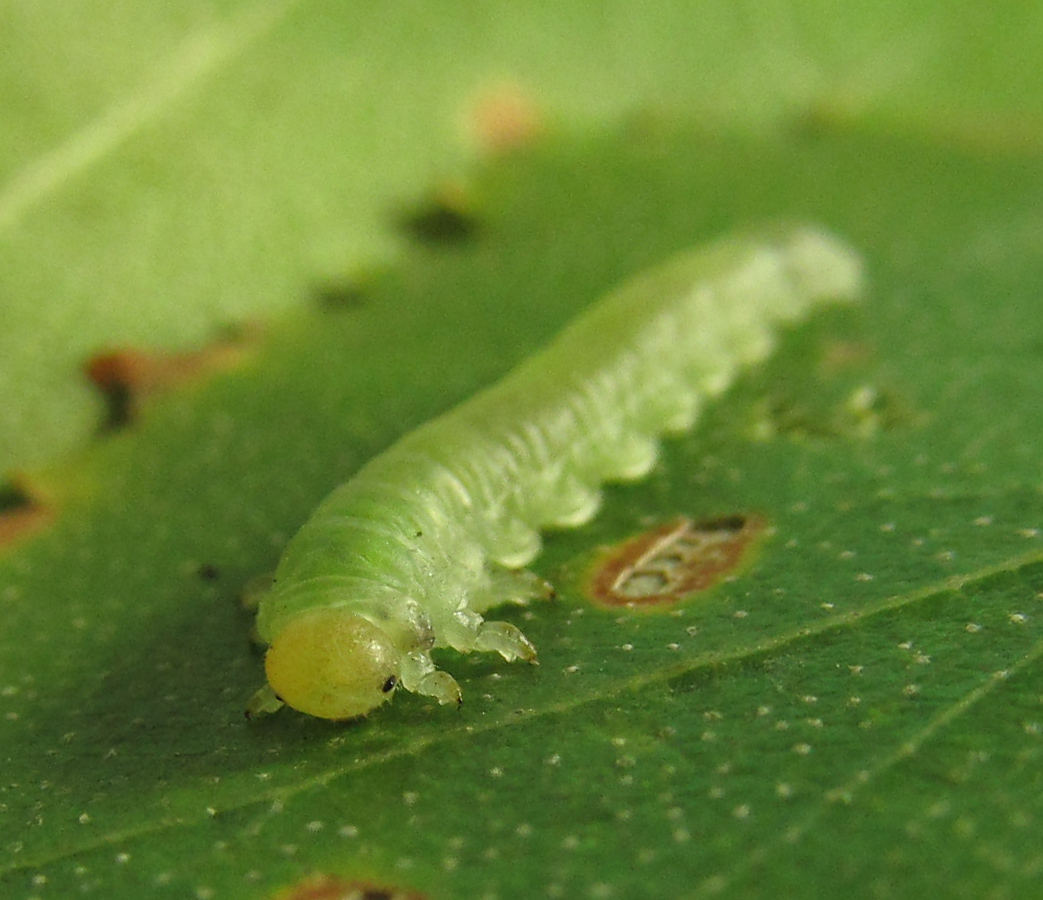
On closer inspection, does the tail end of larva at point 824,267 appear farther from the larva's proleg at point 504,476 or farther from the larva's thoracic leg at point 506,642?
the larva's thoracic leg at point 506,642

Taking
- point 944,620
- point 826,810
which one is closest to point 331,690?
point 826,810

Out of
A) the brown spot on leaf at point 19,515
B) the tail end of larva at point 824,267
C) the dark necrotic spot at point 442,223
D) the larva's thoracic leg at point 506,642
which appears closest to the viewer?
the larva's thoracic leg at point 506,642

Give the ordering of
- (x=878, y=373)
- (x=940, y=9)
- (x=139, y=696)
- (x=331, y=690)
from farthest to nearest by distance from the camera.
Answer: (x=940, y=9) < (x=878, y=373) < (x=139, y=696) < (x=331, y=690)

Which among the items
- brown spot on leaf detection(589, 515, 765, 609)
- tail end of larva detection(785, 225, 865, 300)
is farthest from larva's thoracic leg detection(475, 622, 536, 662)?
tail end of larva detection(785, 225, 865, 300)

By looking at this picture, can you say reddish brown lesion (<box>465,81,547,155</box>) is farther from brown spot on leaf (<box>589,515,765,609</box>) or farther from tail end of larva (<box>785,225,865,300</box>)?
brown spot on leaf (<box>589,515,765,609</box>)

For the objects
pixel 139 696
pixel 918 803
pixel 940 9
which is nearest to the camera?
pixel 918 803

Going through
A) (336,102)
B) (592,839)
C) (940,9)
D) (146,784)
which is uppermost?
(336,102)

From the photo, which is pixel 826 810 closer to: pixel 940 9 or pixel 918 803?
pixel 918 803

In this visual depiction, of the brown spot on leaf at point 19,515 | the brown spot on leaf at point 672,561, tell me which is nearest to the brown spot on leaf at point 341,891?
the brown spot on leaf at point 672,561
